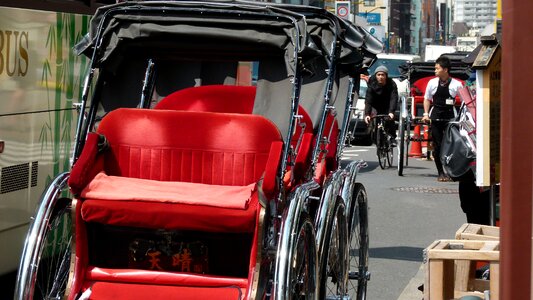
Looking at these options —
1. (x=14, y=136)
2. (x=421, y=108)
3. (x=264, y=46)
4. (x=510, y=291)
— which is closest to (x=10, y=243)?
(x=14, y=136)

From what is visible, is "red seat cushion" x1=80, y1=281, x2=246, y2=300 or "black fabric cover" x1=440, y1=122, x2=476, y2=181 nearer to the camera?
"red seat cushion" x1=80, y1=281, x2=246, y2=300

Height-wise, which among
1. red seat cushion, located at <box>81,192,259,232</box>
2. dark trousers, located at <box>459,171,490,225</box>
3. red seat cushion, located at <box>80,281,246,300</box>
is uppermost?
red seat cushion, located at <box>81,192,259,232</box>

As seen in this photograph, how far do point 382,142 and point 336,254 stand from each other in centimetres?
1355

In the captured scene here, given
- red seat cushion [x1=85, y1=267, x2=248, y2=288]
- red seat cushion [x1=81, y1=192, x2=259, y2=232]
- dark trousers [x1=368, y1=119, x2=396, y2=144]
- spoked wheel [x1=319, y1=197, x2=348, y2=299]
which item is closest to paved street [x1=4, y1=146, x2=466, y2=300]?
dark trousers [x1=368, y1=119, x2=396, y2=144]

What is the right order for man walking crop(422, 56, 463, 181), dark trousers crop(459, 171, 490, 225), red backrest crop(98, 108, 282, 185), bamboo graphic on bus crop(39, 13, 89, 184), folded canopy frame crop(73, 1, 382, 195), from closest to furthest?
red backrest crop(98, 108, 282, 185) < folded canopy frame crop(73, 1, 382, 195) < bamboo graphic on bus crop(39, 13, 89, 184) < dark trousers crop(459, 171, 490, 225) < man walking crop(422, 56, 463, 181)

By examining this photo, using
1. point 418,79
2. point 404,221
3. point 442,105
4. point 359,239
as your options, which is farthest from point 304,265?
point 418,79

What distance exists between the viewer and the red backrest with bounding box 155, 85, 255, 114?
7.63 m

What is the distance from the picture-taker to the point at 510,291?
3025mm

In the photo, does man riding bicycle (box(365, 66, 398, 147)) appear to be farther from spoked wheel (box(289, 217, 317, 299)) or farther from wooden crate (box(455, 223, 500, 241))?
spoked wheel (box(289, 217, 317, 299))

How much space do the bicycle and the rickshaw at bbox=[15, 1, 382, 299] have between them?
511 inches

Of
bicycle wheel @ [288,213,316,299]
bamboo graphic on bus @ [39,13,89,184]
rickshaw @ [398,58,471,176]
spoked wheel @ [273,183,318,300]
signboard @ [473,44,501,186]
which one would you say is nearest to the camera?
spoked wheel @ [273,183,318,300]

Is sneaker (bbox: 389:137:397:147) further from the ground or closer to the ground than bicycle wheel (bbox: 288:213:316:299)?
further from the ground

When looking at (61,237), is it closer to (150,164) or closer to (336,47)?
(150,164)

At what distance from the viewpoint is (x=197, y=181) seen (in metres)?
6.25
